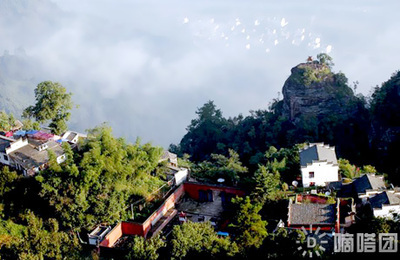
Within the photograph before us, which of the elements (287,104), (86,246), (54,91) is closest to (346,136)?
(287,104)

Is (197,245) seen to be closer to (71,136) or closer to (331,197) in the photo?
(331,197)

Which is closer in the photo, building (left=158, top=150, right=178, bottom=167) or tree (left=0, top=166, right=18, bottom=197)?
tree (left=0, top=166, right=18, bottom=197)

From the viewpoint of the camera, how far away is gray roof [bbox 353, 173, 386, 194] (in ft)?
64.1

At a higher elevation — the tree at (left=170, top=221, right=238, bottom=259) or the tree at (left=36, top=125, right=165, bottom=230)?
the tree at (left=36, top=125, right=165, bottom=230)

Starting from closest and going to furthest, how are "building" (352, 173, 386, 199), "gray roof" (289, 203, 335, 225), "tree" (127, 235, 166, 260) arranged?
"tree" (127, 235, 166, 260), "gray roof" (289, 203, 335, 225), "building" (352, 173, 386, 199)

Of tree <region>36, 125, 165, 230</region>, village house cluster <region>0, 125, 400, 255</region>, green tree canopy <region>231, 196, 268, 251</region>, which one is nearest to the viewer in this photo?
green tree canopy <region>231, 196, 268, 251</region>

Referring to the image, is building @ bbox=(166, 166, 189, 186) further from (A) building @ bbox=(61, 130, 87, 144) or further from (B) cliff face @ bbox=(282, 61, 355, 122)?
(B) cliff face @ bbox=(282, 61, 355, 122)

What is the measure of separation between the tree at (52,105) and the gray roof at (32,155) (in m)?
4.44

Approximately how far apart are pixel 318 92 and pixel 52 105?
67.9 ft

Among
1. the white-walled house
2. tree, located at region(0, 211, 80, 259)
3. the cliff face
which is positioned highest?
the cliff face

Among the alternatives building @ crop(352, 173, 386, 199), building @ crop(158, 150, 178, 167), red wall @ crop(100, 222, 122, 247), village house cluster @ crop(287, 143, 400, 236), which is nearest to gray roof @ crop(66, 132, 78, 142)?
building @ crop(158, 150, 178, 167)

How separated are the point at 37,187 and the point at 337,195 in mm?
12393

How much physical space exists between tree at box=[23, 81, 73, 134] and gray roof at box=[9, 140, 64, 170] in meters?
4.44

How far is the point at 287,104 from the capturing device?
3862 cm
